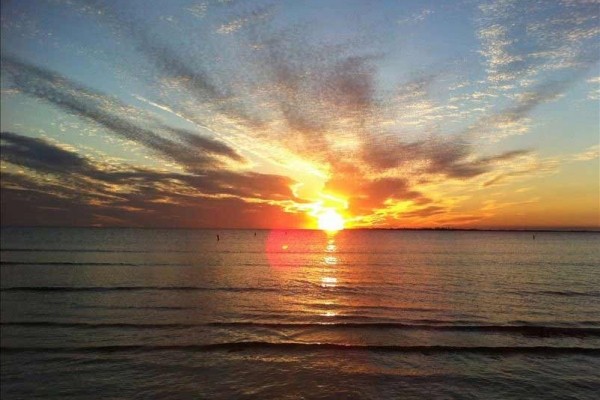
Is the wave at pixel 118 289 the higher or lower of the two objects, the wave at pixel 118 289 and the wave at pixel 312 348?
the higher

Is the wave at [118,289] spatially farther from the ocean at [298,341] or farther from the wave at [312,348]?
the wave at [312,348]

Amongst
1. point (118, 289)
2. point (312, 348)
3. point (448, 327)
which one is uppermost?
point (118, 289)

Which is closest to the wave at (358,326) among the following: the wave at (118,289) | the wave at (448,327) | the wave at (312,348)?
the wave at (448,327)

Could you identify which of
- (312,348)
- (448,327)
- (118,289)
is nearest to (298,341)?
(312,348)

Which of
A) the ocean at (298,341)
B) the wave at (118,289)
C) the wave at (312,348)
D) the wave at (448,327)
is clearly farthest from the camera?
the wave at (118,289)

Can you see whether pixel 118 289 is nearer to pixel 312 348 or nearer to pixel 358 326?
pixel 358 326

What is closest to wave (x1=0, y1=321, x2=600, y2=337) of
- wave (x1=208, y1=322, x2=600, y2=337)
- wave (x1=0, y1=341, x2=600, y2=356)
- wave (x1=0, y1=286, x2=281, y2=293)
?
wave (x1=208, y1=322, x2=600, y2=337)

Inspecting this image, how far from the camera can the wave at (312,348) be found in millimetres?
18000

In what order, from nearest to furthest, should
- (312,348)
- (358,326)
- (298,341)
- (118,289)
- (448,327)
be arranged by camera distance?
(312,348) < (298,341) < (448,327) < (358,326) < (118,289)

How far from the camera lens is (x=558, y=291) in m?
34.4

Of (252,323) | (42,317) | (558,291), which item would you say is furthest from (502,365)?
(42,317)

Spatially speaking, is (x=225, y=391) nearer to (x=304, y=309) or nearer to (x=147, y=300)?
(x=304, y=309)

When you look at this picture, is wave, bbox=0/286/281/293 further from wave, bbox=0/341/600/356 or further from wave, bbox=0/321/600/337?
wave, bbox=0/341/600/356

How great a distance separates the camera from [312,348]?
18.4 meters
